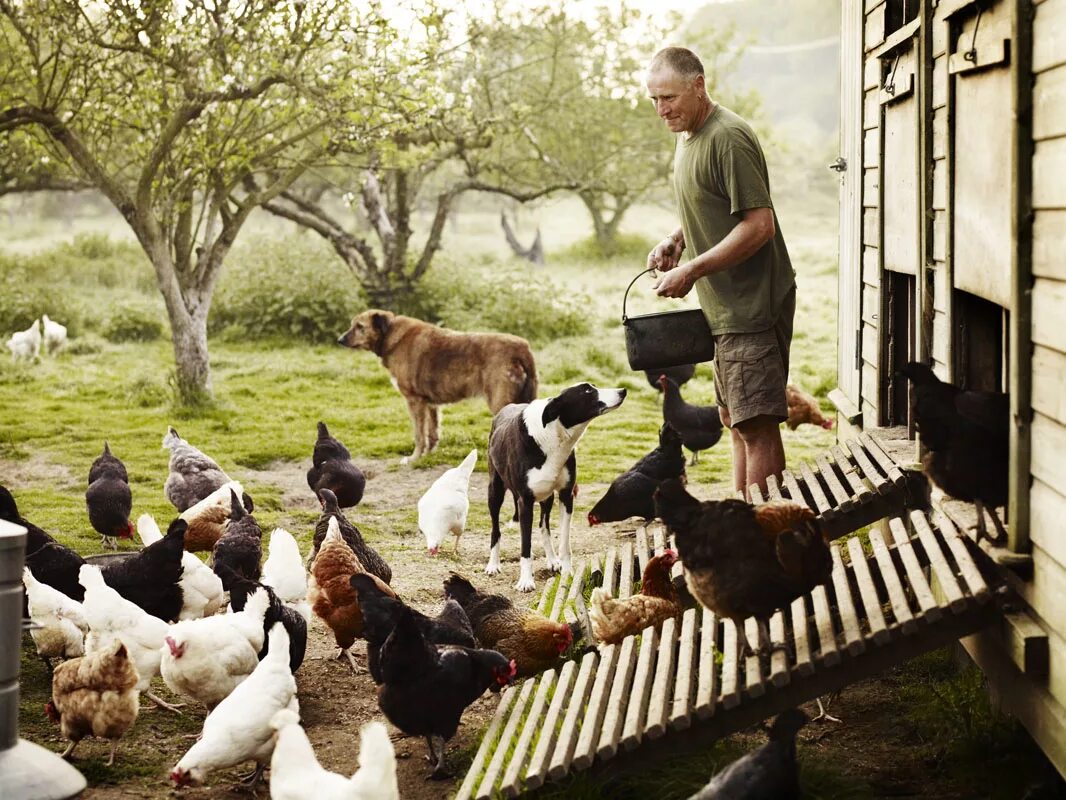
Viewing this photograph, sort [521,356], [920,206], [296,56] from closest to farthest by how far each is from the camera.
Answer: [920,206] → [521,356] → [296,56]

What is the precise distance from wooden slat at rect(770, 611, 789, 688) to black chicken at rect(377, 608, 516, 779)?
4.10ft

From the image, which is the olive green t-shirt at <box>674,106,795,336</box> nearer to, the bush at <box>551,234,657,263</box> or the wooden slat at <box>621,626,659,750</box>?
the wooden slat at <box>621,626,659,750</box>

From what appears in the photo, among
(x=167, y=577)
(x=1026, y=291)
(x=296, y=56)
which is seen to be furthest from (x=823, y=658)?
(x=296, y=56)

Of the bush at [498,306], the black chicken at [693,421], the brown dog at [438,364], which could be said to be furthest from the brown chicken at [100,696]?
the bush at [498,306]

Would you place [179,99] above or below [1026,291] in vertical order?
above

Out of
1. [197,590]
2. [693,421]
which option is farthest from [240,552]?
[693,421]

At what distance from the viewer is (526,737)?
436 centimetres

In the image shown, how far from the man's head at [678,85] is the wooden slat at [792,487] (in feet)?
6.42

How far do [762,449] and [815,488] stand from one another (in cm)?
41

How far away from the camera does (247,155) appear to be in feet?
39.9

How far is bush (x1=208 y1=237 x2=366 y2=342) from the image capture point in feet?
58.6

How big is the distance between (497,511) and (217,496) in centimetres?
180

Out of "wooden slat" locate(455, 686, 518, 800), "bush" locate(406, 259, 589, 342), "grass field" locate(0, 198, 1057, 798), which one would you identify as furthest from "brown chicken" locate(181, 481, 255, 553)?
"bush" locate(406, 259, 589, 342)

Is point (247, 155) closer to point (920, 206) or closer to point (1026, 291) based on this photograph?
point (920, 206)
